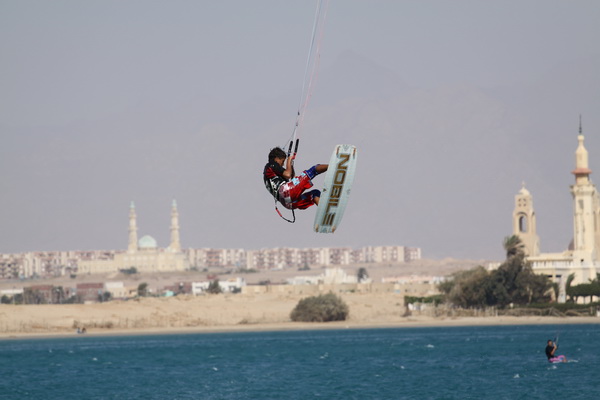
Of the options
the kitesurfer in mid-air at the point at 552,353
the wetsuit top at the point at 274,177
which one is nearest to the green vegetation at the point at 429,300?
the kitesurfer in mid-air at the point at 552,353

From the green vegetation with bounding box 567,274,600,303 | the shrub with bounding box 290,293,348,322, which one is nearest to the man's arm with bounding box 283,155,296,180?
the green vegetation with bounding box 567,274,600,303

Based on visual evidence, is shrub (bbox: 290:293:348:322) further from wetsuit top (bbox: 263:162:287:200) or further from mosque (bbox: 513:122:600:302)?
wetsuit top (bbox: 263:162:287:200)

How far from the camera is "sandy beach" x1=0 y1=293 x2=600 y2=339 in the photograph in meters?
154

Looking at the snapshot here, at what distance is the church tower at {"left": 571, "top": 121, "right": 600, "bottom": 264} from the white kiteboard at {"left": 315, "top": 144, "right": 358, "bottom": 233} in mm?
112481

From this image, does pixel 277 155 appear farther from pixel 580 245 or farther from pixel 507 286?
pixel 580 245

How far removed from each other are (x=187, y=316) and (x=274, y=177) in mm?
140496

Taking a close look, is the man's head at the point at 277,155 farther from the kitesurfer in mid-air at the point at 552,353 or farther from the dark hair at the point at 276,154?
the kitesurfer in mid-air at the point at 552,353

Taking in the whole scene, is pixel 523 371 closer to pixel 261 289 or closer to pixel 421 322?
pixel 421 322

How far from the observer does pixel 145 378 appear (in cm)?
8081

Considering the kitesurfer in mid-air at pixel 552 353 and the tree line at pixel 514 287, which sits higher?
the tree line at pixel 514 287

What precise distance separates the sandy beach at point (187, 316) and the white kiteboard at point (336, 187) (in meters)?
118

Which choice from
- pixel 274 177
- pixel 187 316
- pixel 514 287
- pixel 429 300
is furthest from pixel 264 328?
pixel 274 177

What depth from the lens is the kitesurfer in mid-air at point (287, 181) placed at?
26719 millimetres

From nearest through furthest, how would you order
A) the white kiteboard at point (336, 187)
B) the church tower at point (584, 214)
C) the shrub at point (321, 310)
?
the white kiteboard at point (336, 187) < the church tower at point (584, 214) < the shrub at point (321, 310)
